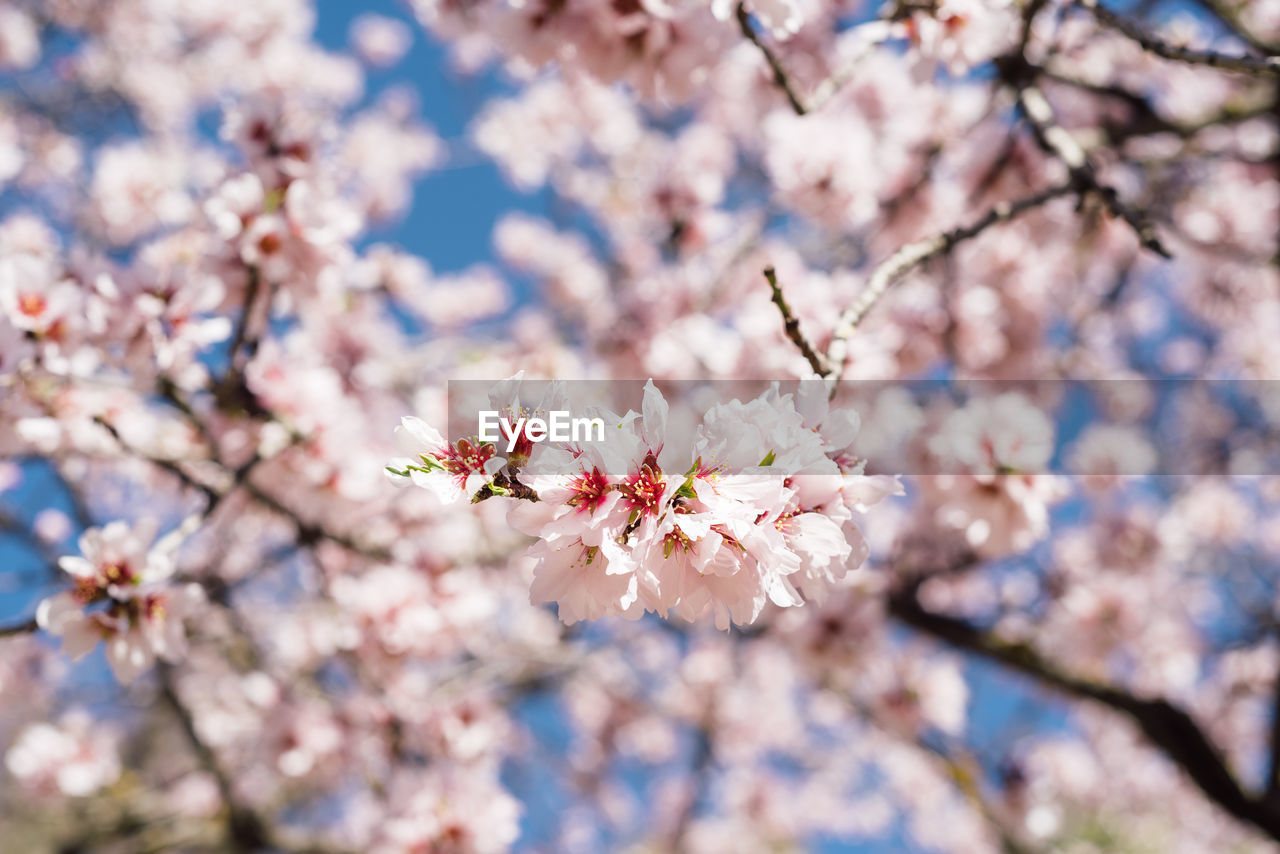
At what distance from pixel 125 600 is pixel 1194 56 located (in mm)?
2396

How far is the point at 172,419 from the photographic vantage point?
3270mm

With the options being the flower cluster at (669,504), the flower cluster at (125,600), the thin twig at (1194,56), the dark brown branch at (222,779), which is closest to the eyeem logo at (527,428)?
the flower cluster at (669,504)

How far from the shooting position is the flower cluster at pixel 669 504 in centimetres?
93

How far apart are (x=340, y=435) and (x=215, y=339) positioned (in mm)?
599

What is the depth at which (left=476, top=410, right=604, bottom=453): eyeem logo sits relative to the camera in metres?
1.00

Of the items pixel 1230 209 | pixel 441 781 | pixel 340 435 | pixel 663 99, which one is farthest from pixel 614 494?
pixel 1230 209

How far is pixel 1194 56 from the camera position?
145cm

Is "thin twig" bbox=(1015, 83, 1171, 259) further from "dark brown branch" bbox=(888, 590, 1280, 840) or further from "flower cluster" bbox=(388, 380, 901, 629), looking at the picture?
"dark brown branch" bbox=(888, 590, 1280, 840)

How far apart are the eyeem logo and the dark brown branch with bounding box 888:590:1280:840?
7.74 feet

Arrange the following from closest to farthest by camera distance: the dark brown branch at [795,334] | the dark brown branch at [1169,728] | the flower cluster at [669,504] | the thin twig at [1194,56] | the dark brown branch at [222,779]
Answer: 1. the flower cluster at [669,504]
2. the dark brown branch at [795,334]
3. the thin twig at [1194,56]
4. the dark brown branch at [1169,728]
5. the dark brown branch at [222,779]

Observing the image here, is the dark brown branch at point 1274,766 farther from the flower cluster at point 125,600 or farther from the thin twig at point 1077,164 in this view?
the flower cluster at point 125,600

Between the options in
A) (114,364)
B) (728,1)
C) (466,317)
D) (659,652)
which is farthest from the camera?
(466,317)

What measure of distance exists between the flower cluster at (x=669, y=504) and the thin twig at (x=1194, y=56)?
1.06 meters

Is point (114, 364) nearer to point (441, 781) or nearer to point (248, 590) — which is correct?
point (441, 781)
